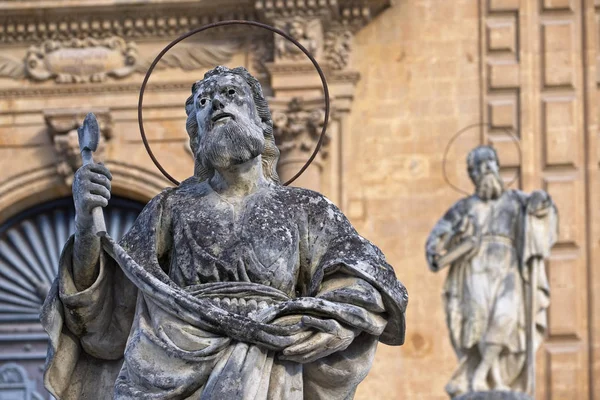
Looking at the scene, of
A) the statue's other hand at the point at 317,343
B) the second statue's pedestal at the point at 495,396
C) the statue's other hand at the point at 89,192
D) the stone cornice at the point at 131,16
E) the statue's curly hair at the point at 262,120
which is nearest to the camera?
the statue's other hand at the point at 317,343

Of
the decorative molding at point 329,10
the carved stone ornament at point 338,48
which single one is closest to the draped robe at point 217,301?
the decorative molding at point 329,10

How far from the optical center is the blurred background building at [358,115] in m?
21.7

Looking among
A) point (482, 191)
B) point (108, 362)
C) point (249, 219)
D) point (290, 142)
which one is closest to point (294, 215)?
point (249, 219)

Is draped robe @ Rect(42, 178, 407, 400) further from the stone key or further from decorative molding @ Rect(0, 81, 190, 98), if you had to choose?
decorative molding @ Rect(0, 81, 190, 98)

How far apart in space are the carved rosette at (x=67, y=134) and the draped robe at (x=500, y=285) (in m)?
4.65

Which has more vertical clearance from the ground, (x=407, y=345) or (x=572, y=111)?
(x=572, y=111)

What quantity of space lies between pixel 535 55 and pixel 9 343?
517 centimetres

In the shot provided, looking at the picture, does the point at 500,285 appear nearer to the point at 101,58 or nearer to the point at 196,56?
the point at 196,56

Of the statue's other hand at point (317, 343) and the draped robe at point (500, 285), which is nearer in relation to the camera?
the statue's other hand at point (317, 343)

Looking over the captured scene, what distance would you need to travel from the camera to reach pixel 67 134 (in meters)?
22.1

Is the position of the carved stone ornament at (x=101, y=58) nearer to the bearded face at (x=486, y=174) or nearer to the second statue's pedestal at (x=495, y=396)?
the bearded face at (x=486, y=174)

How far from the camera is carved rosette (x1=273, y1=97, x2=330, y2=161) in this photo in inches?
844

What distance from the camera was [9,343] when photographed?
2238cm

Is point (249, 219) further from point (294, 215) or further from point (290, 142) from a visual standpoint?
point (290, 142)
